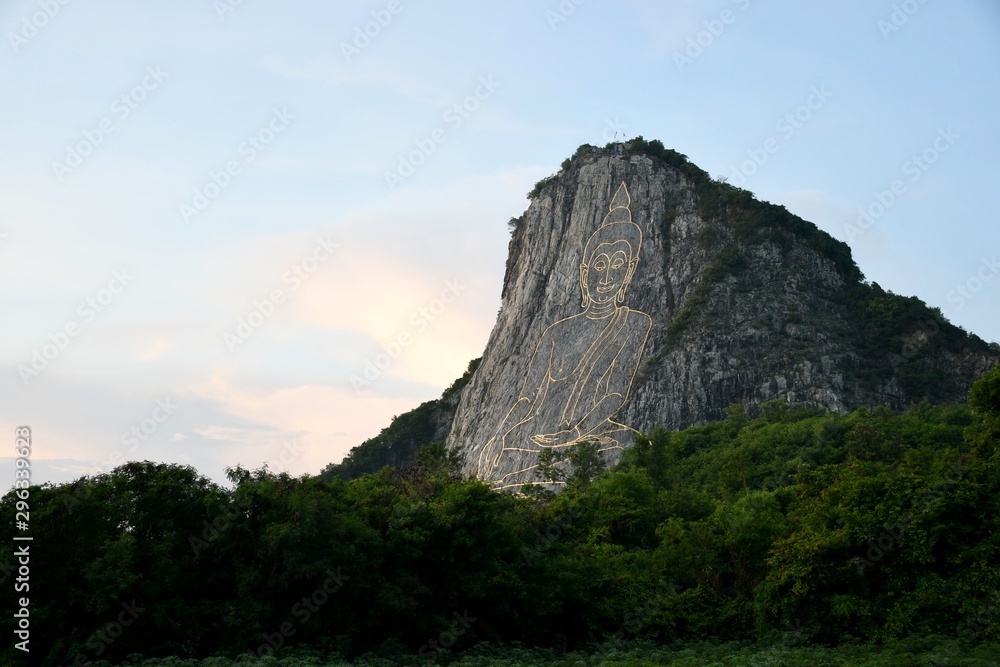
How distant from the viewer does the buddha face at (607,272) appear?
190 ft

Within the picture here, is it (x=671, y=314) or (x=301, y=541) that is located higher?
(x=671, y=314)

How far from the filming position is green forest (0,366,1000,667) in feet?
60.2

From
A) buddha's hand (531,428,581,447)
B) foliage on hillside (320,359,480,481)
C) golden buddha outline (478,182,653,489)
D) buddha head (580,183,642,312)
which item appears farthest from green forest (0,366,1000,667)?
foliage on hillside (320,359,480,481)

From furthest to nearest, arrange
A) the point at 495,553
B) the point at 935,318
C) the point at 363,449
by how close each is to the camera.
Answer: the point at 363,449 < the point at 935,318 < the point at 495,553

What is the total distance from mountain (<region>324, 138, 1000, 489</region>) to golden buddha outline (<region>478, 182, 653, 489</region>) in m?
0.08

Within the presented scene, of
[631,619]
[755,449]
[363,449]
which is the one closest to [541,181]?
[363,449]

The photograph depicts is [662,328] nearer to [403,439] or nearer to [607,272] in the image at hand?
[607,272]

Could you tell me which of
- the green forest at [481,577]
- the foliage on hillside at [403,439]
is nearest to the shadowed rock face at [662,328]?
the foliage on hillside at [403,439]

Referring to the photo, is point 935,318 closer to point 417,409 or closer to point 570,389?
point 570,389

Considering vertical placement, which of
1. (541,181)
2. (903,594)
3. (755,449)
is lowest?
(903,594)

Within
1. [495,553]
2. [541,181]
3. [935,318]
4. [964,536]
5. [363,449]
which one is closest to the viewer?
[964,536]

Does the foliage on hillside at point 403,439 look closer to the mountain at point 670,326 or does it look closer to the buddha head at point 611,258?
the mountain at point 670,326

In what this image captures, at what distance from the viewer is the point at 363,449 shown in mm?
73500

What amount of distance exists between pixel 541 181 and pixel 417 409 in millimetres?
18065
